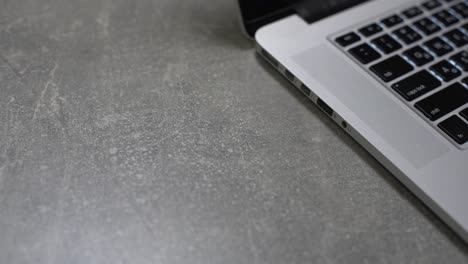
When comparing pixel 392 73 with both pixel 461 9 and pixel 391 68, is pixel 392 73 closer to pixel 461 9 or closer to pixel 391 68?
pixel 391 68

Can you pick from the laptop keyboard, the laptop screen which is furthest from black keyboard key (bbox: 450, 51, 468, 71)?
the laptop screen

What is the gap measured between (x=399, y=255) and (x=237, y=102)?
20 cm

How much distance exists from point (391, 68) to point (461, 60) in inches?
3.2

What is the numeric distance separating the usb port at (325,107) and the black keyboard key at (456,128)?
10 centimetres

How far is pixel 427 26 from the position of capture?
1.65 feet

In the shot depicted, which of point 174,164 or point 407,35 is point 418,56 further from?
point 174,164

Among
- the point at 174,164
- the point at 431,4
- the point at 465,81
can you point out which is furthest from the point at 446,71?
the point at 174,164

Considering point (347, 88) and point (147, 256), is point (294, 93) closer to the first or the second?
point (347, 88)

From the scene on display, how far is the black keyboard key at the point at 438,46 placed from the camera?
473 millimetres

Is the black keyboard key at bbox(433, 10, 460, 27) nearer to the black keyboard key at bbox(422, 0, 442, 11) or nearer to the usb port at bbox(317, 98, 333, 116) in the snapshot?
the black keyboard key at bbox(422, 0, 442, 11)

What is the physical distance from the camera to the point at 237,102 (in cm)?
45

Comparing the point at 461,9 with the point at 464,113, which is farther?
the point at 461,9

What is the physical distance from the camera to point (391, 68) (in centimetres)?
45

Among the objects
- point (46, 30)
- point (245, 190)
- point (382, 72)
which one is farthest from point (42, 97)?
point (382, 72)
